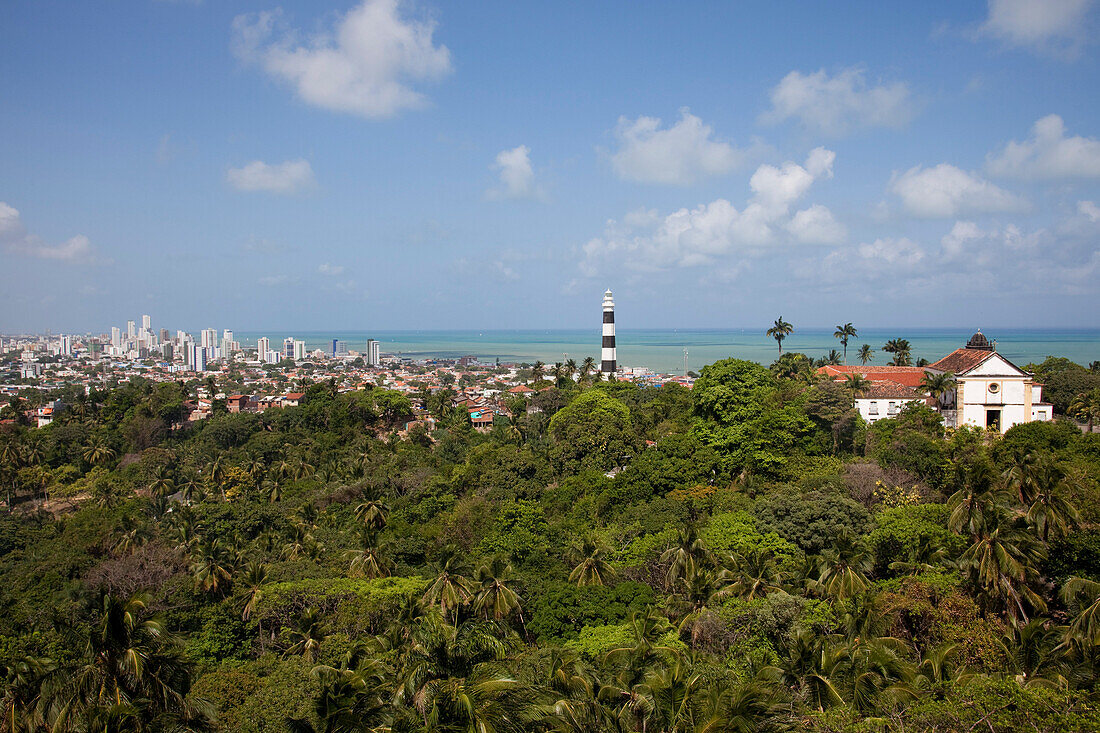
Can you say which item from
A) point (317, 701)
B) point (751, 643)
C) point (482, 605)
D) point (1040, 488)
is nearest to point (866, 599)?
point (751, 643)

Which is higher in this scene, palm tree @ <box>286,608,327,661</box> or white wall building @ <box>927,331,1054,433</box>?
white wall building @ <box>927,331,1054,433</box>

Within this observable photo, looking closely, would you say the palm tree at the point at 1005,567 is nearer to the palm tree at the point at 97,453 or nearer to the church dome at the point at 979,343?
the church dome at the point at 979,343

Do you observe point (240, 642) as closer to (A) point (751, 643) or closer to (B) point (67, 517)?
(A) point (751, 643)

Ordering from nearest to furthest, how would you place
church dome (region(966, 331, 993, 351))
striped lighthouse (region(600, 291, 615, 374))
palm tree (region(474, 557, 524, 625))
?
1. palm tree (region(474, 557, 524, 625))
2. church dome (region(966, 331, 993, 351))
3. striped lighthouse (region(600, 291, 615, 374))

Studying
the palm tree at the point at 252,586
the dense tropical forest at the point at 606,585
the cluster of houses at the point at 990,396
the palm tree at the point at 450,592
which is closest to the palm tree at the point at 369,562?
the dense tropical forest at the point at 606,585

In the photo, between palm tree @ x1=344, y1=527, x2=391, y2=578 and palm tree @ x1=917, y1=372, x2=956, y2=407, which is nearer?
palm tree @ x1=344, y1=527, x2=391, y2=578

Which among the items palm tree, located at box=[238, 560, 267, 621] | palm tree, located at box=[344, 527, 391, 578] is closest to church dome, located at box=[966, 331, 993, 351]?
palm tree, located at box=[344, 527, 391, 578]

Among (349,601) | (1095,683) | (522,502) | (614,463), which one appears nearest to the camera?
(1095,683)

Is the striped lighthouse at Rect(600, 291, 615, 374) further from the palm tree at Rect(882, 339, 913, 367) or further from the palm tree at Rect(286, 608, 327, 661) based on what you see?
the palm tree at Rect(286, 608, 327, 661)
